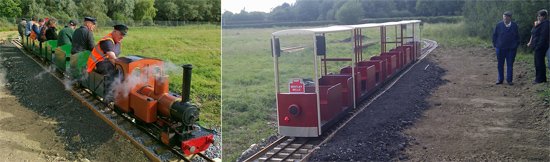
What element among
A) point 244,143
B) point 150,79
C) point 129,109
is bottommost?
point 244,143

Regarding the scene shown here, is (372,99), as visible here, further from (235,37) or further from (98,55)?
(235,37)

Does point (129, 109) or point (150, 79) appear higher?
point (150, 79)

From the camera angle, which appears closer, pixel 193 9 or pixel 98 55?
pixel 98 55

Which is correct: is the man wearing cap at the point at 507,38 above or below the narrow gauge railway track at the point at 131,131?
above

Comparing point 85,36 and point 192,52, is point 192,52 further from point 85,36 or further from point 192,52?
point 85,36

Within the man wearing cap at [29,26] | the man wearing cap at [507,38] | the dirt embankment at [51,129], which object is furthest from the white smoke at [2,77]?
the man wearing cap at [507,38]

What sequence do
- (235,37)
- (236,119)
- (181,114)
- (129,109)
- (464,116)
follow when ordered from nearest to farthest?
(181,114)
(129,109)
(464,116)
(236,119)
(235,37)

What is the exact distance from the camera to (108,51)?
21.9ft

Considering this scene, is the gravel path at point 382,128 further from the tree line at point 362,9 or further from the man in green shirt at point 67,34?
the tree line at point 362,9

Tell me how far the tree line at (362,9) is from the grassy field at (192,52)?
43.7ft

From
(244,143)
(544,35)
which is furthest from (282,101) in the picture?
(544,35)

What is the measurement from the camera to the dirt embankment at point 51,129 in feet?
18.5

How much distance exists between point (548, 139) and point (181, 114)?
5719 millimetres

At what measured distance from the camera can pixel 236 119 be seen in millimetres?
8664
